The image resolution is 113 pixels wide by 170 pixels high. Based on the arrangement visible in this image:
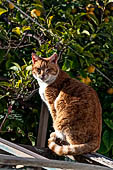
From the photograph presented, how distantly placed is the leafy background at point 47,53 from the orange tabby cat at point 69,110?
41 cm

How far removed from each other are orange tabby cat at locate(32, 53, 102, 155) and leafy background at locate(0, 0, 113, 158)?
0.41 meters

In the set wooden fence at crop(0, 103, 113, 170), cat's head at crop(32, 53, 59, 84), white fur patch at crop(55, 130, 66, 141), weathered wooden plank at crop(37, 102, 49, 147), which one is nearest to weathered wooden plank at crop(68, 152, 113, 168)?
wooden fence at crop(0, 103, 113, 170)

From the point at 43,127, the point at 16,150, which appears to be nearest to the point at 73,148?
the point at 16,150

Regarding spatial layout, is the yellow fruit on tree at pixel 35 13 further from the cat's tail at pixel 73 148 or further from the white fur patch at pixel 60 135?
the cat's tail at pixel 73 148

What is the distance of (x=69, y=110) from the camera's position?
203cm

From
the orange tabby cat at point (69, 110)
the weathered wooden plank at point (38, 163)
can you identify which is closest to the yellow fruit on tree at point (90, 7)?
the orange tabby cat at point (69, 110)

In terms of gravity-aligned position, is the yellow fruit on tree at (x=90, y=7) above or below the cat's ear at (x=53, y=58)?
above

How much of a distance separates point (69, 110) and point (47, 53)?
71cm

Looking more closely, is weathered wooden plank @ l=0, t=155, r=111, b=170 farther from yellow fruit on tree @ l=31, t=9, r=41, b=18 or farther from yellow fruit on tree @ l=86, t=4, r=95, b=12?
yellow fruit on tree @ l=86, t=4, r=95, b=12

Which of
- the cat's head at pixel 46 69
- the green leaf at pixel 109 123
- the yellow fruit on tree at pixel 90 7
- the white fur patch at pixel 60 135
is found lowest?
the green leaf at pixel 109 123

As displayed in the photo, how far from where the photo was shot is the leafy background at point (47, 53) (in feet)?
8.66

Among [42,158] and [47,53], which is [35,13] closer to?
[47,53]

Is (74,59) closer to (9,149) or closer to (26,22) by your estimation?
(26,22)

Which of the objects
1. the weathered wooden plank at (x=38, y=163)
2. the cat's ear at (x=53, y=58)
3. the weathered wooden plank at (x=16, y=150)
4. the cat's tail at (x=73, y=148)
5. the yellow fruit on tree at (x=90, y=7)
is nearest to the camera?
the weathered wooden plank at (x=38, y=163)
